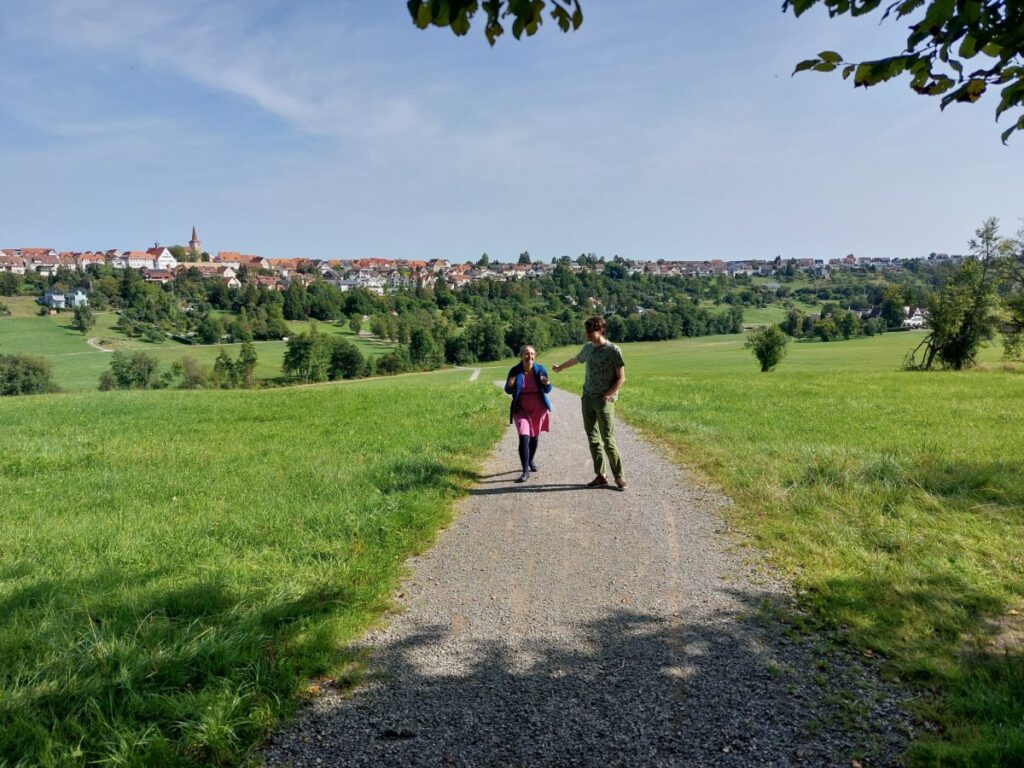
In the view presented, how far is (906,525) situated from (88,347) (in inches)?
4641

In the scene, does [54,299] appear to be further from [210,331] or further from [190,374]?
[190,374]

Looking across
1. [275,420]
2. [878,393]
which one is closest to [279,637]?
[275,420]

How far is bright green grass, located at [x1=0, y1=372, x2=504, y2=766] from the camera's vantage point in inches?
129

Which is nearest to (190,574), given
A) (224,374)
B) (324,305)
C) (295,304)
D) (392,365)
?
(224,374)

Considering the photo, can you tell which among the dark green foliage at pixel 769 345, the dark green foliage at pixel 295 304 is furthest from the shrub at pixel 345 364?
the dark green foliage at pixel 769 345

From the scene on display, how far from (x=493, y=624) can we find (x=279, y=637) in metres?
1.56

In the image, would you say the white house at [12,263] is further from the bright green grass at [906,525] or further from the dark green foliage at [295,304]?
the bright green grass at [906,525]

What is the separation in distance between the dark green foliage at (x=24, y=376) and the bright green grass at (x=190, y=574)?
72.7m

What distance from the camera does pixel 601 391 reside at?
27.5 feet

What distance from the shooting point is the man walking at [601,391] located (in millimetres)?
8305

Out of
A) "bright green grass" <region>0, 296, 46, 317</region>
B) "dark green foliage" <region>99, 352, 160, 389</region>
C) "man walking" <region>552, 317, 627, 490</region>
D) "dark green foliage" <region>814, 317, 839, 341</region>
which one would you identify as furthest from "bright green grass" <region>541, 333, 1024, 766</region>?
"bright green grass" <region>0, 296, 46, 317</region>

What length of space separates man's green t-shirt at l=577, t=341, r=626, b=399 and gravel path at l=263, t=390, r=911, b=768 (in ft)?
8.36

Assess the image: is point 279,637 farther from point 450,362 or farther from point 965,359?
point 450,362

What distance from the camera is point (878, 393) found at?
68.8 ft
